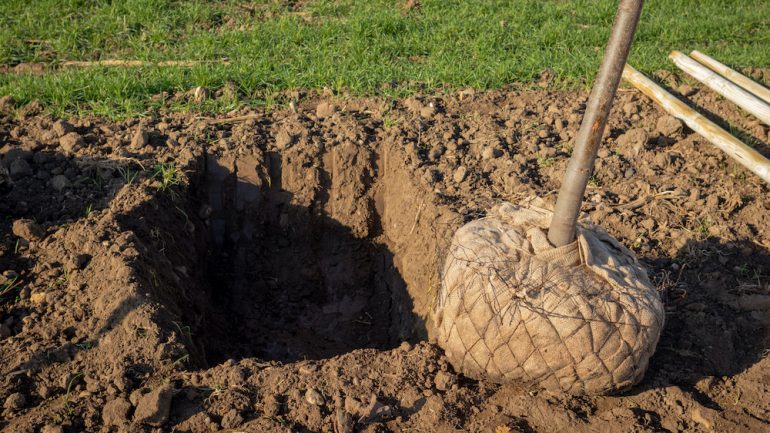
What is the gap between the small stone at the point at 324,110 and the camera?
551cm

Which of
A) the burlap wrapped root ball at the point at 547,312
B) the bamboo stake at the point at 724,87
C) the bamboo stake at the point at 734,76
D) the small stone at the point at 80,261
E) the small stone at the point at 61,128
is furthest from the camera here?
the bamboo stake at the point at 734,76

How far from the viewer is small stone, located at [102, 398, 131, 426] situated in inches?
129

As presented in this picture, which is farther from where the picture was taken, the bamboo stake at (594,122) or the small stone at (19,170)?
the small stone at (19,170)

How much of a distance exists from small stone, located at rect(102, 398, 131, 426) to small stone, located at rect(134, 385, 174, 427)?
5 cm

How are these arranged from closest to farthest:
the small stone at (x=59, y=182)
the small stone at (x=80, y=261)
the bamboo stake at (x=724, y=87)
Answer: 1. the small stone at (x=80, y=261)
2. the small stone at (x=59, y=182)
3. the bamboo stake at (x=724, y=87)

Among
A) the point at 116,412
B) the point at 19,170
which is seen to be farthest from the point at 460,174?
the point at 19,170

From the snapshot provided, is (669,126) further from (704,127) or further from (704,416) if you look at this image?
(704,416)

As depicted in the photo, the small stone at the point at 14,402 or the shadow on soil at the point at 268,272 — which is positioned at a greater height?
the small stone at the point at 14,402

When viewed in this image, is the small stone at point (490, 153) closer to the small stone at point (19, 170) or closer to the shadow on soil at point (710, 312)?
the shadow on soil at point (710, 312)

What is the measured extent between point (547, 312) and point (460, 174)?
1807 mm

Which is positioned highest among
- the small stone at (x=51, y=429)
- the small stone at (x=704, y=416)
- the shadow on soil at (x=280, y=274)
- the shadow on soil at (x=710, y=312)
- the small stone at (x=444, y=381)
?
the small stone at (x=51, y=429)

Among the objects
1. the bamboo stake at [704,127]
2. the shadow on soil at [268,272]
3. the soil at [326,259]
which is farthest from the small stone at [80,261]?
the bamboo stake at [704,127]

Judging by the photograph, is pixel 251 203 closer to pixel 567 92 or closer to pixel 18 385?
pixel 18 385

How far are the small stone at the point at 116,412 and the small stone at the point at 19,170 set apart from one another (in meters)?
2.13
